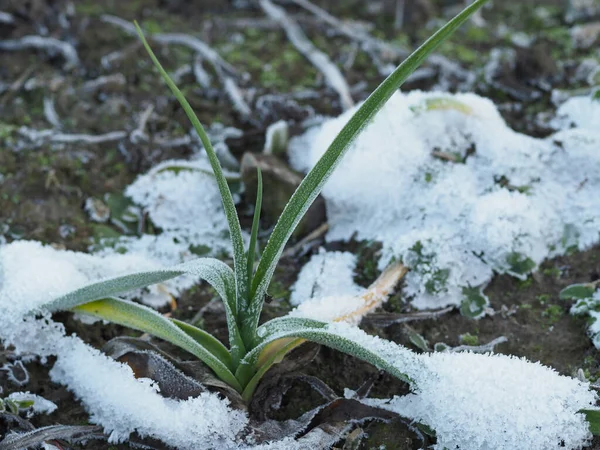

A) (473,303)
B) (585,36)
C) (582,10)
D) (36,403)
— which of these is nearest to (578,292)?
(473,303)

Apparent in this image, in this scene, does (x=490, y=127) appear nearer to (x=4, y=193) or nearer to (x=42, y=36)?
(x=4, y=193)

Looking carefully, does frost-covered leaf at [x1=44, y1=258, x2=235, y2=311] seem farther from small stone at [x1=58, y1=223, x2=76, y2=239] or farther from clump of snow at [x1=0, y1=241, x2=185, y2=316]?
small stone at [x1=58, y1=223, x2=76, y2=239]

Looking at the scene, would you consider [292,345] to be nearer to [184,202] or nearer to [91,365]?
[91,365]

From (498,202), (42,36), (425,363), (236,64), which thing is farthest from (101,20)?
(425,363)

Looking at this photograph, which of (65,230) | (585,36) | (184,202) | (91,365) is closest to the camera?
(91,365)

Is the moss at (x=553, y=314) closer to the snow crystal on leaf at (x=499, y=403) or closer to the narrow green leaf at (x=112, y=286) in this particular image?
the snow crystal on leaf at (x=499, y=403)

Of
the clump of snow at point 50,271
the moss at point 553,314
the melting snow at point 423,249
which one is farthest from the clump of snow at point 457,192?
the clump of snow at point 50,271

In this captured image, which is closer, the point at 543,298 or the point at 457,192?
the point at 543,298
